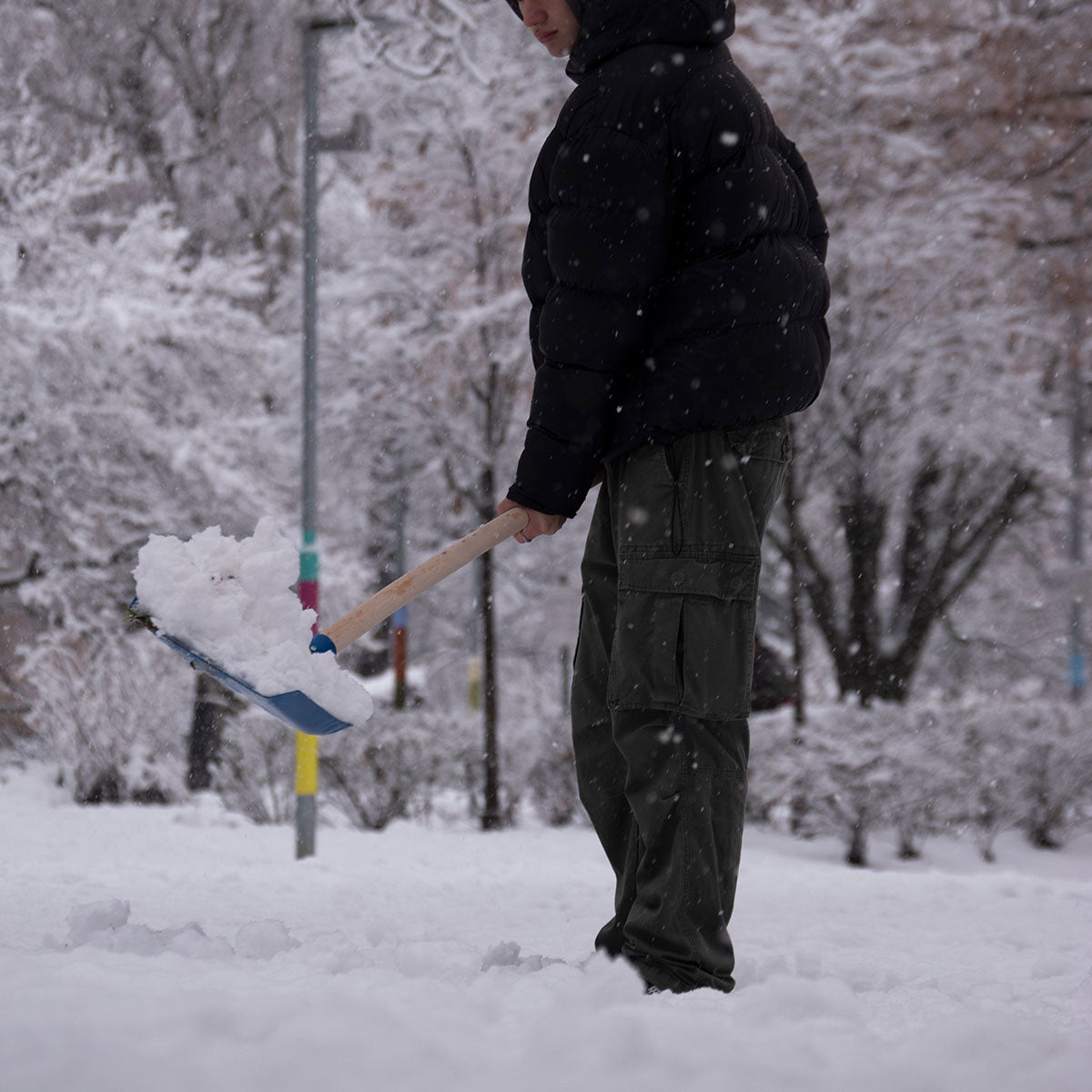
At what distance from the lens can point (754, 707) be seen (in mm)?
11555

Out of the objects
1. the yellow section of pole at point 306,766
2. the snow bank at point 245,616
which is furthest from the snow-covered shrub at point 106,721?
the snow bank at point 245,616

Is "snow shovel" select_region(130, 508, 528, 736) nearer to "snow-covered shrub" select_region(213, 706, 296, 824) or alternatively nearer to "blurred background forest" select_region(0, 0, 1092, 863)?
"blurred background forest" select_region(0, 0, 1092, 863)

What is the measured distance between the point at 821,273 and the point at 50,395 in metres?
8.67

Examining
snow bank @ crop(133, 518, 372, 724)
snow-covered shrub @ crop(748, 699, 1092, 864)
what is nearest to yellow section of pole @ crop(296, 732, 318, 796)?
snow-covered shrub @ crop(748, 699, 1092, 864)

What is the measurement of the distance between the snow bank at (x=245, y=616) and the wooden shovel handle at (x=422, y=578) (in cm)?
7

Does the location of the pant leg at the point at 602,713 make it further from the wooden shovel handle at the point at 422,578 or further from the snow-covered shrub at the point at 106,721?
the snow-covered shrub at the point at 106,721

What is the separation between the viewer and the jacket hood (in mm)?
2516

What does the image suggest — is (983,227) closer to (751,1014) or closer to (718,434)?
(718,434)

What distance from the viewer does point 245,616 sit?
2.54m

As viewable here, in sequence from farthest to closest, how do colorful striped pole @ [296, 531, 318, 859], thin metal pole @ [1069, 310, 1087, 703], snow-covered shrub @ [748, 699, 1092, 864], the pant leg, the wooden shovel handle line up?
thin metal pole @ [1069, 310, 1087, 703] < snow-covered shrub @ [748, 699, 1092, 864] < colorful striped pole @ [296, 531, 318, 859] < the pant leg < the wooden shovel handle

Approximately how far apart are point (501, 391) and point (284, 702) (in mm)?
8181

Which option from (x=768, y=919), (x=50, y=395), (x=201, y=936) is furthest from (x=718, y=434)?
(x=50, y=395)

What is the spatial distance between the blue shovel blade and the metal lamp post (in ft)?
13.8

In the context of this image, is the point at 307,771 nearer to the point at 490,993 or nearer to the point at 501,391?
the point at 501,391
